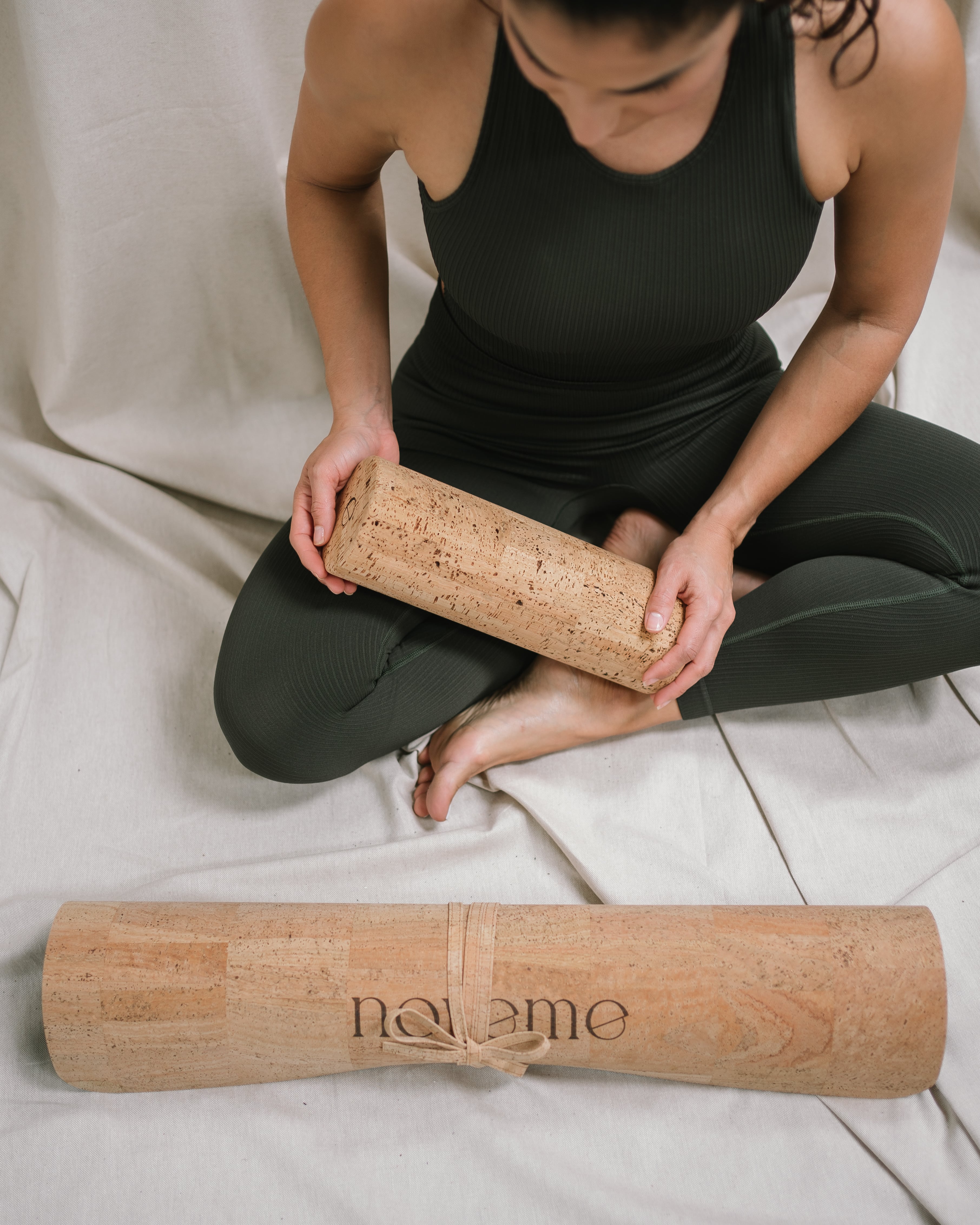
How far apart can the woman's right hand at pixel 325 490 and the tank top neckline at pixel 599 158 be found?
31 cm

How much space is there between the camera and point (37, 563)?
1.33 m

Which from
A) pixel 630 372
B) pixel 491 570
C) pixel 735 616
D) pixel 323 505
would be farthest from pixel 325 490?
pixel 735 616

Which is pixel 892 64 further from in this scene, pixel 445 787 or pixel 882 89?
pixel 445 787

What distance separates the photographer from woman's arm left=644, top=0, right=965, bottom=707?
803 millimetres

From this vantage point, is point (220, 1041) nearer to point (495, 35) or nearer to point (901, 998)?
point (901, 998)

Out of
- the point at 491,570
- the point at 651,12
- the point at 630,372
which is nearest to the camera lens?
the point at 651,12

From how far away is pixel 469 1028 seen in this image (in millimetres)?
872

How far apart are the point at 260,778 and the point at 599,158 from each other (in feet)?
2.55

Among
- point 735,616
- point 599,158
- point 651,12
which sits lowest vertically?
point 735,616

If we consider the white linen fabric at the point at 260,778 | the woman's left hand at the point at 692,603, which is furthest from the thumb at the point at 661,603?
the white linen fabric at the point at 260,778

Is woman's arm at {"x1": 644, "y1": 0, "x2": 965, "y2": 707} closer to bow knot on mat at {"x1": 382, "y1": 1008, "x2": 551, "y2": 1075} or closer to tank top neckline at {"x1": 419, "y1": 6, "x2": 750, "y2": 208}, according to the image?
tank top neckline at {"x1": 419, "y1": 6, "x2": 750, "y2": 208}

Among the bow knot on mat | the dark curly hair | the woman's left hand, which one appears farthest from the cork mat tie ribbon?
the dark curly hair

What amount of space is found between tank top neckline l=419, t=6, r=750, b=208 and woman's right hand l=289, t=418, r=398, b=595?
1.01ft

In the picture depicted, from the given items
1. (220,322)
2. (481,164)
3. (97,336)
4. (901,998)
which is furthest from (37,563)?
(901,998)
